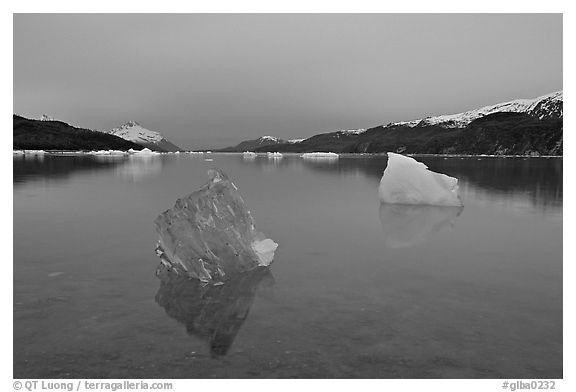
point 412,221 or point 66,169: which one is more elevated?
point 66,169

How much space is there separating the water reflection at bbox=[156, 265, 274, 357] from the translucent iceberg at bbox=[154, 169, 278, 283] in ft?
0.69

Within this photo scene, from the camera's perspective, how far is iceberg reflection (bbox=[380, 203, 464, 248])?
10.7 metres

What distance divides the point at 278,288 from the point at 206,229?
70.4 inches

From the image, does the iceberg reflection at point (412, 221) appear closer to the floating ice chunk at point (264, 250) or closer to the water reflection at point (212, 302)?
the floating ice chunk at point (264, 250)

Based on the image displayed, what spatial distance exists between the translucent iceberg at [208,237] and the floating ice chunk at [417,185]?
1019 centimetres

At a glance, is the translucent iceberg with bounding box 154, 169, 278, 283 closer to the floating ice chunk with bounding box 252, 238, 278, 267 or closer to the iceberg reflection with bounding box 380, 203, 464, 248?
the floating ice chunk with bounding box 252, 238, 278, 267

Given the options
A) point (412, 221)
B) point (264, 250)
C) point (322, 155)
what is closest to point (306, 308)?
point (264, 250)

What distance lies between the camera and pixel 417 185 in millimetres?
16859

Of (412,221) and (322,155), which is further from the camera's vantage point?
(322,155)

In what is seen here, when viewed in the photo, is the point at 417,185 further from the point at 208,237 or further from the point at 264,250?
the point at 208,237

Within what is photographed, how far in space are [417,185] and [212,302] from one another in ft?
40.9

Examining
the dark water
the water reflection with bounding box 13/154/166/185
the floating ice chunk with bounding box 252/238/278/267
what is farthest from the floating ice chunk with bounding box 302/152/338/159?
→ the floating ice chunk with bounding box 252/238/278/267

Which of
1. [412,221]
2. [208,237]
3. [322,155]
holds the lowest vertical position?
[412,221]
